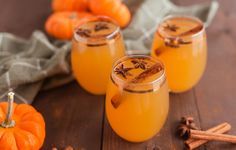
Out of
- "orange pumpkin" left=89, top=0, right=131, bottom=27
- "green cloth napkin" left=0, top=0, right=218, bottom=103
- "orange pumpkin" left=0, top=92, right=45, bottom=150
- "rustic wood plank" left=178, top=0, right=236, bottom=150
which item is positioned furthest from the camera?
"orange pumpkin" left=89, top=0, right=131, bottom=27

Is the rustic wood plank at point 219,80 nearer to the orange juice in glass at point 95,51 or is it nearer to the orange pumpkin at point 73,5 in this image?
the orange juice in glass at point 95,51

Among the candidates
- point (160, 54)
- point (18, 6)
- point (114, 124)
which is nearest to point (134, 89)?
point (114, 124)

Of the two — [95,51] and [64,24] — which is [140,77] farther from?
[64,24]

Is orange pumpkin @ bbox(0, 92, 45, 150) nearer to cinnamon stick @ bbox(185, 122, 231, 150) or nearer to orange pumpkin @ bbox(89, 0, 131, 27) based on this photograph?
cinnamon stick @ bbox(185, 122, 231, 150)

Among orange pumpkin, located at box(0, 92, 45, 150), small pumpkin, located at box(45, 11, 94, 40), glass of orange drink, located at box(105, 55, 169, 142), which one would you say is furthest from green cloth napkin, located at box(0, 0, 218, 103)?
glass of orange drink, located at box(105, 55, 169, 142)

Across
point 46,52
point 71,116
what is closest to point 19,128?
point 71,116

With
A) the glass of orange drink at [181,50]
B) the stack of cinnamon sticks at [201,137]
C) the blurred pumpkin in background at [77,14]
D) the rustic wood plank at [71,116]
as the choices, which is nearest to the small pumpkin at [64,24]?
the blurred pumpkin in background at [77,14]
